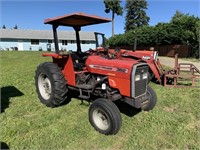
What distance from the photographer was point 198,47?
21359 mm

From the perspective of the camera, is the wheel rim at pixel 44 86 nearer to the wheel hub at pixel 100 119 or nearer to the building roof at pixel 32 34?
the wheel hub at pixel 100 119

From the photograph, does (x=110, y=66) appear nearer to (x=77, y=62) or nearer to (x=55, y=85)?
(x=77, y=62)

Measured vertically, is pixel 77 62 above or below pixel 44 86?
above

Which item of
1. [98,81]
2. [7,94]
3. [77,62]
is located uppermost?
[77,62]

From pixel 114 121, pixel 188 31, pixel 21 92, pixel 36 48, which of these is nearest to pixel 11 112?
pixel 21 92

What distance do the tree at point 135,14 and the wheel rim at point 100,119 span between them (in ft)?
171

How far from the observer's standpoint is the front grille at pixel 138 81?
3877mm

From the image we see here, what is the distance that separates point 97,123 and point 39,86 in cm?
227

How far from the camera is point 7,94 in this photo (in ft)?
20.5

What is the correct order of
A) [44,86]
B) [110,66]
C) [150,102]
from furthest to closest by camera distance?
[44,86], [150,102], [110,66]

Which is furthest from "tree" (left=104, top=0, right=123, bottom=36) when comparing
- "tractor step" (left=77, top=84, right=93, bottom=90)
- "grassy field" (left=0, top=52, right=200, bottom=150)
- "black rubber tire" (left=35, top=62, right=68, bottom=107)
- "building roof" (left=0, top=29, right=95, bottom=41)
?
"tractor step" (left=77, top=84, right=93, bottom=90)

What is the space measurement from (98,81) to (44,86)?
5.94 feet

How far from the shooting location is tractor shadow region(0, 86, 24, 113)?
5336 millimetres

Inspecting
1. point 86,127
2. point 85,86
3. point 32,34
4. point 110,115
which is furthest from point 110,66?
point 32,34
